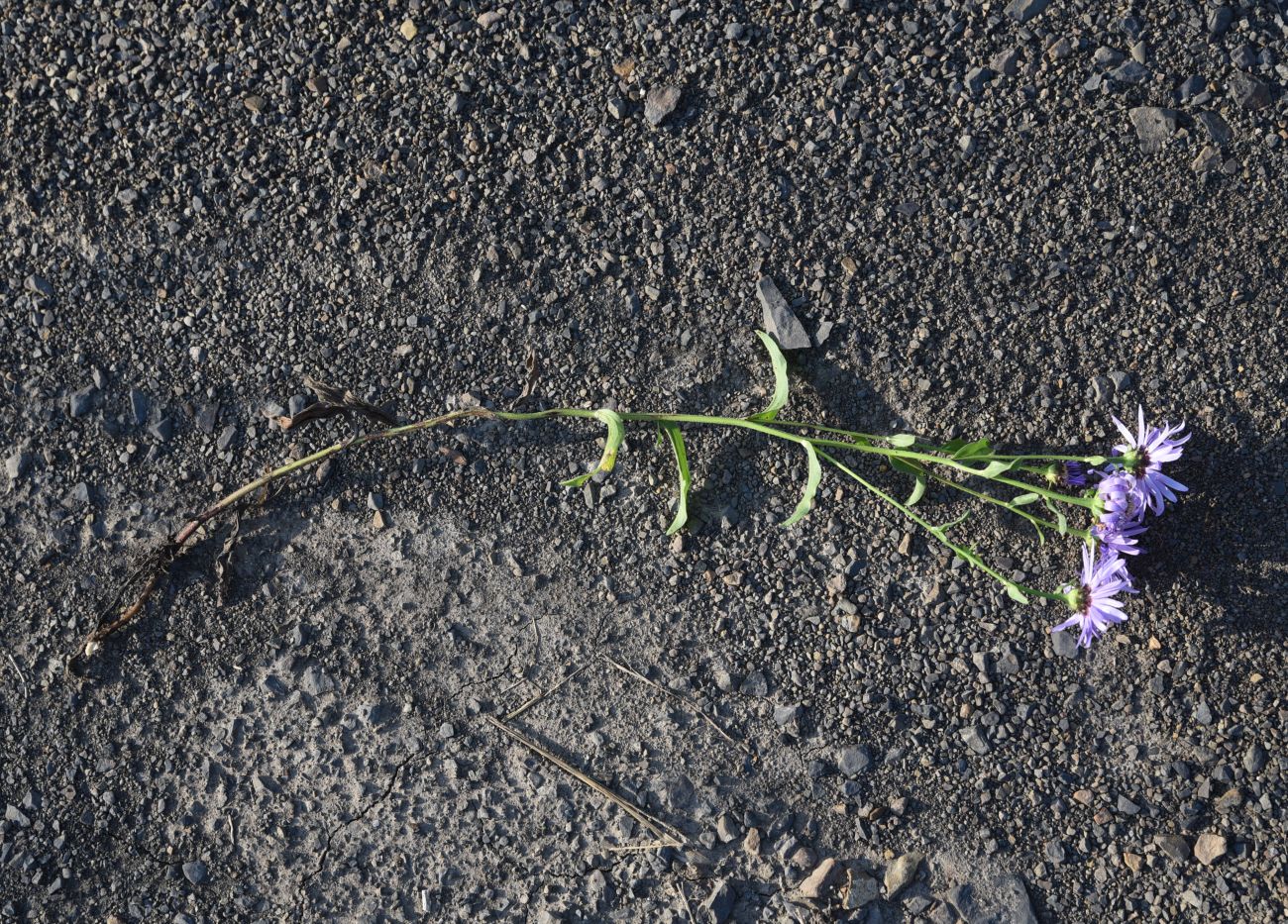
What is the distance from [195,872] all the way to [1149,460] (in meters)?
2.46

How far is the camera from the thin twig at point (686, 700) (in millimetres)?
2379

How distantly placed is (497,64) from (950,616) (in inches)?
69.4

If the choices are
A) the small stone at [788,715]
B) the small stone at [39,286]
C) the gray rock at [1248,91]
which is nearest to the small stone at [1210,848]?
the small stone at [788,715]

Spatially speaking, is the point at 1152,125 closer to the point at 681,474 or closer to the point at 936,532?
the point at 936,532

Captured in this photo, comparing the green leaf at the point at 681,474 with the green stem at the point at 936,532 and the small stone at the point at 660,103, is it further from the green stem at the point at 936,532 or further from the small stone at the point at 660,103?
the small stone at the point at 660,103

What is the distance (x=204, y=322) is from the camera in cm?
247

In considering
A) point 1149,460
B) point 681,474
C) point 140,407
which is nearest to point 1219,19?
point 1149,460

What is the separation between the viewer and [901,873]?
2.34m

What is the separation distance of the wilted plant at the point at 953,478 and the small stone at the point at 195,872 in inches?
23.0

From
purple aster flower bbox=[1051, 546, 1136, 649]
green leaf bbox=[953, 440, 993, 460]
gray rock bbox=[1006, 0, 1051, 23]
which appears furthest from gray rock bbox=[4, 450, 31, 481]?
gray rock bbox=[1006, 0, 1051, 23]

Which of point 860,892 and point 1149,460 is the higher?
point 1149,460

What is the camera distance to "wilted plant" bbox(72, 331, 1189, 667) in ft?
7.04

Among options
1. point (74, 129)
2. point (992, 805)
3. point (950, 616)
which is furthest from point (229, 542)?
point (992, 805)

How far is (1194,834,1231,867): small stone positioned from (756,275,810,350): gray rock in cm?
150
